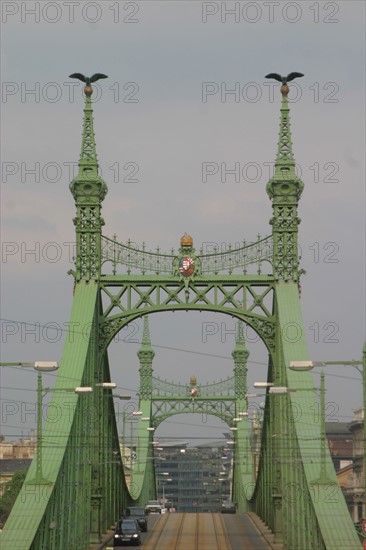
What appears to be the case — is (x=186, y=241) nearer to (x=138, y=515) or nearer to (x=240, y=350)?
(x=138, y=515)

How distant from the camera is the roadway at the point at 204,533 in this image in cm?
7550

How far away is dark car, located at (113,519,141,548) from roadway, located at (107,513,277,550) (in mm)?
1816

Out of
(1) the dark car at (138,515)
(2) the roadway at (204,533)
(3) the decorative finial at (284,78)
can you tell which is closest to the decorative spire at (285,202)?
(3) the decorative finial at (284,78)

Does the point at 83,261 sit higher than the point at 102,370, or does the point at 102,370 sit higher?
the point at 83,261

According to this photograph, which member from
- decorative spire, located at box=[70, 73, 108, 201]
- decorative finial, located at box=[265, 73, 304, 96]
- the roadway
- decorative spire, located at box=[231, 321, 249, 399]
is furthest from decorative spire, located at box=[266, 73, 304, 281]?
decorative spire, located at box=[231, 321, 249, 399]

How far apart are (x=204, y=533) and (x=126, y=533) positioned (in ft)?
46.3

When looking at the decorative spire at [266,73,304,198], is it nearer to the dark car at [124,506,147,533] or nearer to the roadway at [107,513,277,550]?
the roadway at [107,513,277,550]

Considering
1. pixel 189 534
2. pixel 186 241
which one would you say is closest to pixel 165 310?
pixel 186 241

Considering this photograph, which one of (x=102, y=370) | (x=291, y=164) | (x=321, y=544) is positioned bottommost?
(x=321, y=544)

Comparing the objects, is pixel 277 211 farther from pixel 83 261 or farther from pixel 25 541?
pixel 25 541

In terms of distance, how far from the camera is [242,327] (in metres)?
128

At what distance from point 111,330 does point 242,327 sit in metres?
61.1

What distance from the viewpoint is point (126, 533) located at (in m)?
72.5

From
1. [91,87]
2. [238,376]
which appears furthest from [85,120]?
[238,376]
